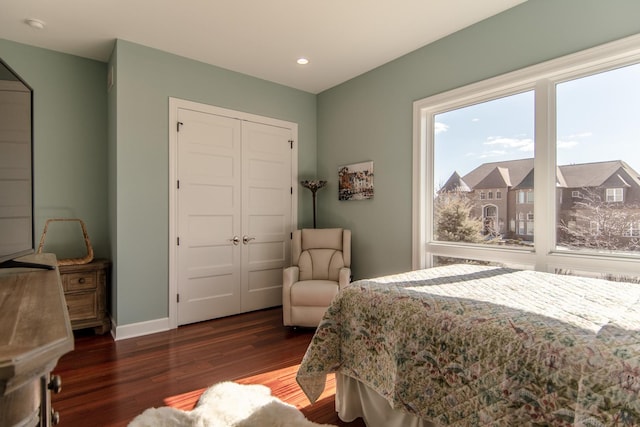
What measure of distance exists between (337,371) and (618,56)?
8.69ft

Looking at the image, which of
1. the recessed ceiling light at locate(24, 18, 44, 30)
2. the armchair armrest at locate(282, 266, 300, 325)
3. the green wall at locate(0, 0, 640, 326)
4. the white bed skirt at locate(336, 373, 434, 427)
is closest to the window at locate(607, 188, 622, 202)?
the green wall at locate(0, 0, 640, 326)

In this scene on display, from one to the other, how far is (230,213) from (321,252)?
112 centimetres

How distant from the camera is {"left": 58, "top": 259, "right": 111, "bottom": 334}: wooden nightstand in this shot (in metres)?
3.17

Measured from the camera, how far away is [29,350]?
0.53 meters

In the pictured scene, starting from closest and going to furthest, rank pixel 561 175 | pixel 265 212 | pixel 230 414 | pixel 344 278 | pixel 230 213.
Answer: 1. pixel 230 414
2. pixel 561 175
3. pixel 344 278
4. pixel 230 213
5. pixel 265 212

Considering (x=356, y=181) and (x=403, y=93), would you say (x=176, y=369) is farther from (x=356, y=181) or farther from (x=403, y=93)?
(x=403, y=93)

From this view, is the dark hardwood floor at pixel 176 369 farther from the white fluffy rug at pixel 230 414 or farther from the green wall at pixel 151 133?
the green wall at pixel 151 133

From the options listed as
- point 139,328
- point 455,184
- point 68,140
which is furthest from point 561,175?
point 68,140

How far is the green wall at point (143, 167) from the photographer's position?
3.21 m

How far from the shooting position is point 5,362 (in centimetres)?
49

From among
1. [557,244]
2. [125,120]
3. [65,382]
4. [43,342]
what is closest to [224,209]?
[125,120]

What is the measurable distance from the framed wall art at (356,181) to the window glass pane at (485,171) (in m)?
0.76

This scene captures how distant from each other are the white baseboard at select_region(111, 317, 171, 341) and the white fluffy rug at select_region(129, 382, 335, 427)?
57.4 inches

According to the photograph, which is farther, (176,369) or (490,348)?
(176,369)
